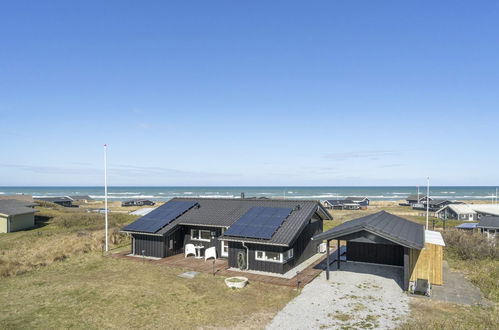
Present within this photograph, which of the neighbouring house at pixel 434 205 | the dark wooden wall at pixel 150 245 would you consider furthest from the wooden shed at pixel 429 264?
the neighbouring house at pixel 434 205

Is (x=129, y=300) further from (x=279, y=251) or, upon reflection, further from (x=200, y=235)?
(x=200, y=235)

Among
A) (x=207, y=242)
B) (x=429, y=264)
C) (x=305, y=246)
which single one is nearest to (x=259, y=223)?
(x=305, y=246)

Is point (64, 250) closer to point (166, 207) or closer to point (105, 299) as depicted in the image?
point (166, 207)

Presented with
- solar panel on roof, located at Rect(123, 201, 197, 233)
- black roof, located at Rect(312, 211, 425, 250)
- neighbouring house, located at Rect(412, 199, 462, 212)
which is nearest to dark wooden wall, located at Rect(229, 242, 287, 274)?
black roof, located at Rect(312, 211, 425, 250)

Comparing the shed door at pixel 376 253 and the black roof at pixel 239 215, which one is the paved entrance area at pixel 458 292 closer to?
the shed door at pixel 376 253

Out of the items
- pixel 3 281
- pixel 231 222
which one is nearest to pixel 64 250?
pixel 3 281
